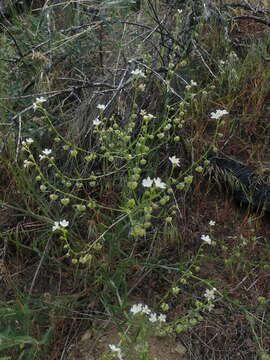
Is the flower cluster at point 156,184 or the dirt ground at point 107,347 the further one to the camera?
the dirt ground at point 107,347

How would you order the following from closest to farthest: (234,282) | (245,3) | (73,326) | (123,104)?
(73,326) → (234,282) → (123,104) → (245,3)

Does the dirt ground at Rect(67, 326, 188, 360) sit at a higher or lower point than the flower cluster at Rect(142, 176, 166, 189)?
lower

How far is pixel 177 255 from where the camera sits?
2.08 meters

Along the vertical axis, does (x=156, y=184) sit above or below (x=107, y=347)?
above

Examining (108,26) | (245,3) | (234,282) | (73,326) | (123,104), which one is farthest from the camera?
(245,3)

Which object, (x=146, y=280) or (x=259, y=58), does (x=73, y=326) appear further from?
(x=259, y=58)

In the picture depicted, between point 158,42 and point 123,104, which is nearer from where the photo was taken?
point 123,104

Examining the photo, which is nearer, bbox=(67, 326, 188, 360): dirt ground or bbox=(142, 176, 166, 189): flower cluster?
bbox=(142, 176, 166, 189): flower cluster

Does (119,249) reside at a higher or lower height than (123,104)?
lower

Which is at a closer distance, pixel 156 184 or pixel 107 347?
pixel 156 184

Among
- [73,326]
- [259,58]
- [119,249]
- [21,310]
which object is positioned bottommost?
[73,326]

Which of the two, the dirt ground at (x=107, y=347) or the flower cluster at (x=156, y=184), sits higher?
the flower cluster at (x=156, y=184)

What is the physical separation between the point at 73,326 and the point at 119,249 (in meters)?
0.36

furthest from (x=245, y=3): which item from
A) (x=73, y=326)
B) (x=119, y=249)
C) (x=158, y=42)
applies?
(x=73, y=326)
